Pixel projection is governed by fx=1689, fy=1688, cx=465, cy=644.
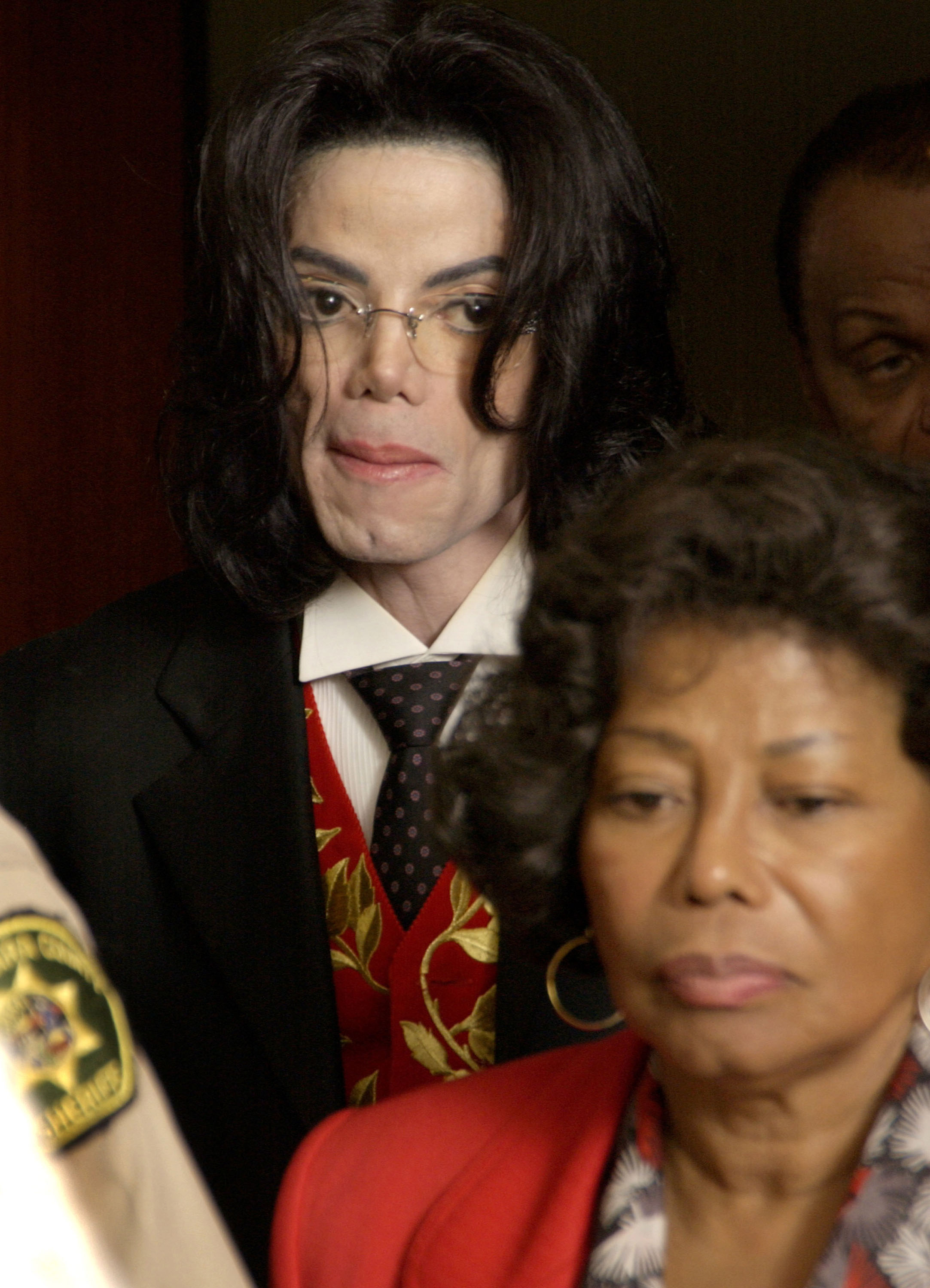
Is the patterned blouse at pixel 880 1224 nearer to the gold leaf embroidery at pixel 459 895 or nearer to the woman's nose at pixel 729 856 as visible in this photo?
the woman's nose at pixel 729 856

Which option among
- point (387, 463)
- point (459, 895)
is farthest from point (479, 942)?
point (387, 463)

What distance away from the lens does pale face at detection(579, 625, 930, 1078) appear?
1.79 ft

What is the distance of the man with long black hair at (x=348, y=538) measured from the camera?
33.2 inches

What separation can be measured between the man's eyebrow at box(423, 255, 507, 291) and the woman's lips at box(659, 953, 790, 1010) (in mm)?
417

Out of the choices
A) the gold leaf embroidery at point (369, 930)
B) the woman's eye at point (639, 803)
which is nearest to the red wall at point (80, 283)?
the gold leaf embroidery at point (369, 930)

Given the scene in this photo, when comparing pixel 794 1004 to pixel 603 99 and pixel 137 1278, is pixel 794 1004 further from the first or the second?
pixel 603 99

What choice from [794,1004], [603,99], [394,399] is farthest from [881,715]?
[603,99]

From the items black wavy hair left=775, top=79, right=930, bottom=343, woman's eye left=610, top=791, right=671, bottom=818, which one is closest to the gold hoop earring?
woman's eye left=610, top=791, right=671, bottom=818

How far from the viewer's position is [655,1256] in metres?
0.62

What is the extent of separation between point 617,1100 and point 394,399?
1.21 feet

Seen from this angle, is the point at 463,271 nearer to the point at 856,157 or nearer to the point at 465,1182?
the point at 856,157

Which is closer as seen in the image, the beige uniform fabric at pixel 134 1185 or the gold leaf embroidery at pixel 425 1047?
the beige uniform fabric at pixel 134 1185

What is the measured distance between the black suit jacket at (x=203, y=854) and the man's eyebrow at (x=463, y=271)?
0.22m

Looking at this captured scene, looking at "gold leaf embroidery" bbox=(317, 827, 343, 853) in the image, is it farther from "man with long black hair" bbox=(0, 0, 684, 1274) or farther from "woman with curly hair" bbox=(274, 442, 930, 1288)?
"woman with curly hair" bbox=(274, 442, 930, 1288)
